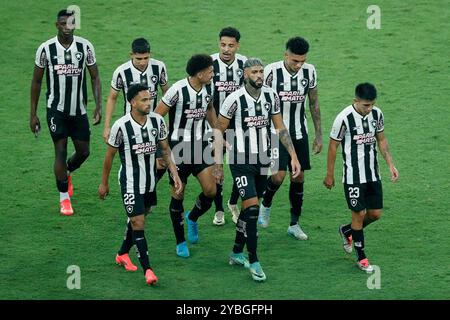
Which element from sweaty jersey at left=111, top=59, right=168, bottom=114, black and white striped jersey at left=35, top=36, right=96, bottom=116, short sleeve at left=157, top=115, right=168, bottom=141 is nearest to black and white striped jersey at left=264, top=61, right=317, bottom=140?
sweaty jersey at left=111, top=59, right=168, bottom=114

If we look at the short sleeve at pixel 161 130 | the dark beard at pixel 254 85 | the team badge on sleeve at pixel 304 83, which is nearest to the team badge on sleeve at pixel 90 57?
the short sleeve at pixel 161 130

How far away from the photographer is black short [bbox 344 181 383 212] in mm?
11531

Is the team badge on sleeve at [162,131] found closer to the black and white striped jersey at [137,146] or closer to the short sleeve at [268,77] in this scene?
the black and white striped jersey at [137,146]

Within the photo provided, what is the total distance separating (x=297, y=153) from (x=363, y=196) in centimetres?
126

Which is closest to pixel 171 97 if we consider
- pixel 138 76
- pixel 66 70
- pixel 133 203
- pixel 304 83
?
pixel 138 76

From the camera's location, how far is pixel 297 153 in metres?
12.6

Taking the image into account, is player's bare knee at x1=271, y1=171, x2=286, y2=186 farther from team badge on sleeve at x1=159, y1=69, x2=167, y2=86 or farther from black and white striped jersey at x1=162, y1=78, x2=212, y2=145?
team badge on sleeve at x1=159, y1=69, x2=167, y2=86

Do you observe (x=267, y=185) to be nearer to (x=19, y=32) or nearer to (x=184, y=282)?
(x=184, y=282)

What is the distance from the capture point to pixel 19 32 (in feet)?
61.7

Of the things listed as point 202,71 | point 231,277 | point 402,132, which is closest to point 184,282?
point 231,277

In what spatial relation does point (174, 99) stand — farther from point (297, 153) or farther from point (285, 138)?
point (297, 153)

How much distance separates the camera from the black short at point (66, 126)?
43.0 ft

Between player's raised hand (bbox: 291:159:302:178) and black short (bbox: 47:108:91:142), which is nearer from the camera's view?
player's raised hand (bbox: 291:159:302:178)

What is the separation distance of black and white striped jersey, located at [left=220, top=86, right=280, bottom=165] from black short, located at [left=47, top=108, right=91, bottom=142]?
7.70 ft
